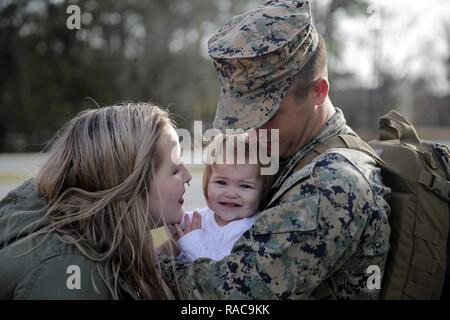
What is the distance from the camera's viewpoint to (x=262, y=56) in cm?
248

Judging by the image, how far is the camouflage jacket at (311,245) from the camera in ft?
7.04

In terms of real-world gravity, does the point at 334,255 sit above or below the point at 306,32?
below

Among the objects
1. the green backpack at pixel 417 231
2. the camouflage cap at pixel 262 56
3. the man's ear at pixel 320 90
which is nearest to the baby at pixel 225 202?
the camouflage cap at pixel 262 56

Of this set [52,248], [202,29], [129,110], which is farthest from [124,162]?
[202,29]

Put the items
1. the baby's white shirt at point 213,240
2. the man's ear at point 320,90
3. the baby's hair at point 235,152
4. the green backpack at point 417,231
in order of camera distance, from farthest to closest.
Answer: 1. the baby's hair at point 235,152
2. the baby's white shirt at point 213,240
3. the man's ear at point 320,90
4. the green backpack at point 417,231

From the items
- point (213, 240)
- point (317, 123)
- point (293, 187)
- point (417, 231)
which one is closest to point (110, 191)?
point (213, 240)

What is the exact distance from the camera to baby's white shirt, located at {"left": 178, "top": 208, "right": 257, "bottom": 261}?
2713 mm

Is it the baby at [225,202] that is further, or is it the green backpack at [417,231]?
the baby at [225,202]

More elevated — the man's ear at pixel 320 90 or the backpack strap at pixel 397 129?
the man's ear at pixel 320 90

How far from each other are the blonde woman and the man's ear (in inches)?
27.5

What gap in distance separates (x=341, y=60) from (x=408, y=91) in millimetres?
8841

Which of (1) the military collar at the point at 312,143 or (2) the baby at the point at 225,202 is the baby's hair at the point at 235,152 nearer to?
(2) the baby at the point at 225,202
